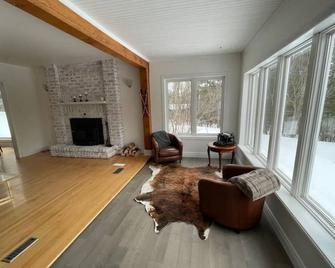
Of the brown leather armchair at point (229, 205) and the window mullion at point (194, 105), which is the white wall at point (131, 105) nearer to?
the window mullion at point (194, 105)

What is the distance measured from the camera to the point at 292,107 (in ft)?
7.03

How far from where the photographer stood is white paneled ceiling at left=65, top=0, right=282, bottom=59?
1.95m

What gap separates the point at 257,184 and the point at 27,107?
20.7 ft

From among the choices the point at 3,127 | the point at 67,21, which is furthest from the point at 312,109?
the point at 3,127

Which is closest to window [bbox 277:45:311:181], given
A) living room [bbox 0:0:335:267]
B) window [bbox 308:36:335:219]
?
living room [bbox 0:0:335:267]

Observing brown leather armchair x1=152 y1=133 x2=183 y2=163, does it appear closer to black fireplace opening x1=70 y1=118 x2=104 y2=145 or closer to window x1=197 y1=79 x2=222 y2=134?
window x1=197 y1=79 x2=222 y2=134

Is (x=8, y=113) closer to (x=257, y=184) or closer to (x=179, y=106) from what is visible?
(x=179, y=106)

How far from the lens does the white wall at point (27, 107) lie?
485cm

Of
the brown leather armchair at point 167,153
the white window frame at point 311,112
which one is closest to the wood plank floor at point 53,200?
the brown leather armchair at point 167,153

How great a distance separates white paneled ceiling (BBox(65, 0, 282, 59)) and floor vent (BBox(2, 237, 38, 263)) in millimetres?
2618

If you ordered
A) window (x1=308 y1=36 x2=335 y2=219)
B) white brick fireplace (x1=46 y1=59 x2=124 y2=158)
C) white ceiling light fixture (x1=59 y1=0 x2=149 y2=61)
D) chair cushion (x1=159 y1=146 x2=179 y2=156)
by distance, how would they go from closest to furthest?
1. window (x1=308 y1=36 x2=335 y2=219)
2. white ceiling light fixture (x1=59 y1=0 x2=149 y2=61)
3. chair cushion (x1=159 y1=146 x2=179 y2=156)
4. white brick fireplace (x1=46 y1=59 x2=124 y2=158)

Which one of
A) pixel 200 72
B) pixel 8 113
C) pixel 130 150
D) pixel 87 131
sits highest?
pixel 200 72

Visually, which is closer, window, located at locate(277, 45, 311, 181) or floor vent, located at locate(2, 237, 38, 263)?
floor vent, located at locate(2, 237, 38, 263)

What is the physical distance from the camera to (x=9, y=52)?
12.0 feet
